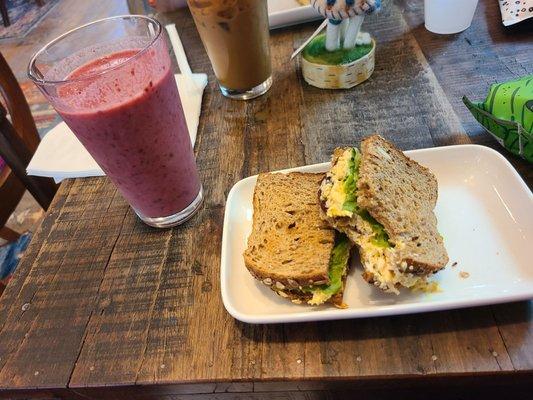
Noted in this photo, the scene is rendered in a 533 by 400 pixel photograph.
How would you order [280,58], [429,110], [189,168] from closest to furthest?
[189,168] < [429,110] < [280,58]

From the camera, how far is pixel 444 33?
1.25 meters

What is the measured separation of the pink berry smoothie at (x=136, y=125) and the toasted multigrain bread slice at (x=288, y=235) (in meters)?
0.17

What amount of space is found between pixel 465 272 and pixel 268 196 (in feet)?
1.18

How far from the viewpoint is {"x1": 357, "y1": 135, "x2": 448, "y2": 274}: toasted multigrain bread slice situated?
612 mm

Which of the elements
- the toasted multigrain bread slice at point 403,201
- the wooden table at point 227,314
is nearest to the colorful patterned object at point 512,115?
the wooden table at point 227,314

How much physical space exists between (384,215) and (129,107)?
17.6 inches

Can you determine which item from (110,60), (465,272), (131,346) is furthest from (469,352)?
(110,60)

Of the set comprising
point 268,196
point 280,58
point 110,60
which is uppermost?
point 110,60

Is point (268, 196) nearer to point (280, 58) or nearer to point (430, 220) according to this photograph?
point (430, 220)

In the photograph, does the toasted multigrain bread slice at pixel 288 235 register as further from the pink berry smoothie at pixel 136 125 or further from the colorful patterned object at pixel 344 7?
the colorful patterned object at pixel 344 7

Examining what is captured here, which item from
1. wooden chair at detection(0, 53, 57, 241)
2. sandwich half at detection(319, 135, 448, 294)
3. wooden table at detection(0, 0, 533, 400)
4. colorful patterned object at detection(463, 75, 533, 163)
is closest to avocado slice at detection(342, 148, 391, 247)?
sandwich half at detection(319, 135, 448, 294)

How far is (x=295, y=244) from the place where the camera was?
700 millimetres

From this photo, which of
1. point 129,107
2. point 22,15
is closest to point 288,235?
point 129,107

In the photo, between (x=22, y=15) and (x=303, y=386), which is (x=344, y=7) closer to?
(x=303, y=386)
